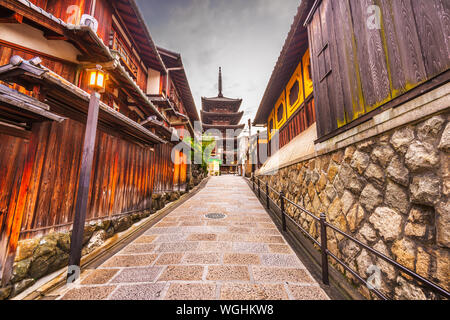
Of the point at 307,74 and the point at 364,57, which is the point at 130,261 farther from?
the point at 307,74

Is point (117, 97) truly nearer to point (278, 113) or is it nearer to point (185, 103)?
point (278, 113)

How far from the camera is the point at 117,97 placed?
6.03m

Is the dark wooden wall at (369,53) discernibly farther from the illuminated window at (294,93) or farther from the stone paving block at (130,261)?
the stone paving block at (130,261)

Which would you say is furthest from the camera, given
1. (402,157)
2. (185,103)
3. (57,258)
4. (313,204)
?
(185,103)

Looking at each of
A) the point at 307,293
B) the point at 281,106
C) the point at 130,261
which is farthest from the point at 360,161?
the point at 281,106

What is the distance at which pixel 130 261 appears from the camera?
350cm

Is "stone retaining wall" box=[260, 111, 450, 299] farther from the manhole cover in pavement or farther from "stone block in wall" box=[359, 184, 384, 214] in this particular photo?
the manhole cover in pavement

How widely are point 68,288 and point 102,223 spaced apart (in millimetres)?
1985

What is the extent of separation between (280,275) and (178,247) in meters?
2.33

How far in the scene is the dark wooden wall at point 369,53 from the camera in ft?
6.39

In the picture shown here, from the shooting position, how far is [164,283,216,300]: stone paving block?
8.01 ft

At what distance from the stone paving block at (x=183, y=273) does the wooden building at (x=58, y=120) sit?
239 centimetres
